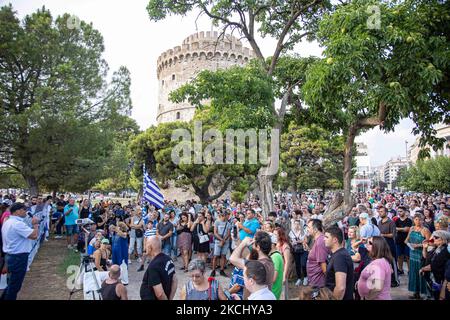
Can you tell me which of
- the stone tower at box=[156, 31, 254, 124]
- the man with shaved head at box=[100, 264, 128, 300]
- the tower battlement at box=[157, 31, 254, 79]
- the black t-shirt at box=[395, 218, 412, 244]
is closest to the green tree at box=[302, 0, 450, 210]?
the black t-shirt at box=[395, 218, 412, 244]

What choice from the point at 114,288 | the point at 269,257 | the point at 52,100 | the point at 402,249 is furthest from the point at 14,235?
the point at 52,100

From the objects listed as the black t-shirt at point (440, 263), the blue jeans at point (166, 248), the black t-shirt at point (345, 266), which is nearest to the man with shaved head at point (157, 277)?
the black t-shirt at point (345, 266)

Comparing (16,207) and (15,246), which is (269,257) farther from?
(16,207)

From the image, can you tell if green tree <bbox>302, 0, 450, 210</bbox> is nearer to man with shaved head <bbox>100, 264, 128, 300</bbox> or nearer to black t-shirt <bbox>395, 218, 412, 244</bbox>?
black t-shirt <bbox>395, 218, 412, 244</bbox>

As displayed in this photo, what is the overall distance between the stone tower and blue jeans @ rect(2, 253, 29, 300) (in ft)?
116

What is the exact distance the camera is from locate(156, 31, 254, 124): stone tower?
4072 centimetres

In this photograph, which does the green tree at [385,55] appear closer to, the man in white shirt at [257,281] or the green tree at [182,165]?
the man in white shirt at [257,281]

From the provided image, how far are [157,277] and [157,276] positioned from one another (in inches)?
0.5

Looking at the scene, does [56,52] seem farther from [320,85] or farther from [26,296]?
[320,85]

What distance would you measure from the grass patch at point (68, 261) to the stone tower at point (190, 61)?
30550 mm

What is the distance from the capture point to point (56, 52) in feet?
53.9

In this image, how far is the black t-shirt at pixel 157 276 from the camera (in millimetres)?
4133

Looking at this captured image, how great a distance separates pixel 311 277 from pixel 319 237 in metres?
0.65
